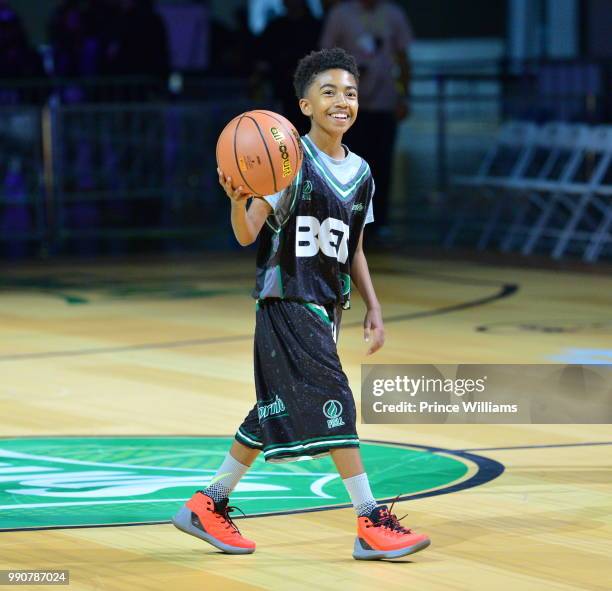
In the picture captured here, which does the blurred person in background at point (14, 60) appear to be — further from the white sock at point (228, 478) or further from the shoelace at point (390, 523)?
the shoelace at point (390, 523)

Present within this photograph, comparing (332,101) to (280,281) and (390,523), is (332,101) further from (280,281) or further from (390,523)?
(390,523)

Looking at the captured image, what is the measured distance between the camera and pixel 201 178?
1592cm

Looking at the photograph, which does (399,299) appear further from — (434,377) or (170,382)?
(434,377)

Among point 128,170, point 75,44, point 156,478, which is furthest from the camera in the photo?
point 75,44

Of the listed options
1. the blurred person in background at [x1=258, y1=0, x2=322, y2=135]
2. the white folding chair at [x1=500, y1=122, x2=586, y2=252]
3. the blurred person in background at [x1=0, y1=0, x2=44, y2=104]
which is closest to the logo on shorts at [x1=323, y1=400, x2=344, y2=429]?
the white folding chair at [x1=500, y1=122, x2=586, y2=252]

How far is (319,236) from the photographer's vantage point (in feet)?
Result: 16.4

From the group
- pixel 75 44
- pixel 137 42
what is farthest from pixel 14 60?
pixel 137 42

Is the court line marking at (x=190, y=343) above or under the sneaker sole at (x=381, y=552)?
under

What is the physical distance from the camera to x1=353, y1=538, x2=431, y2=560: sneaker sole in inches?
191

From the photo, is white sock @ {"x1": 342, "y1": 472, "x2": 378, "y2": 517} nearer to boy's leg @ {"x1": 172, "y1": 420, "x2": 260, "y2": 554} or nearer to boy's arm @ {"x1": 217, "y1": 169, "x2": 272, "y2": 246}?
boy's leg @ {"x1": 172, "y1": 420, "x2": 260, "y2": 554}

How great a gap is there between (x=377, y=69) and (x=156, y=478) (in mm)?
7993

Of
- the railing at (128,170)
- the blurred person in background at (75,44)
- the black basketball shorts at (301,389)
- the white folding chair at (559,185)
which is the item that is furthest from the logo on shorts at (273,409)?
the blurred person in background at (75,44)

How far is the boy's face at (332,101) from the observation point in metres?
5.01

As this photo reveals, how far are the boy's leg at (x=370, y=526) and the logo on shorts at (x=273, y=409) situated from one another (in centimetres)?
A: 19
